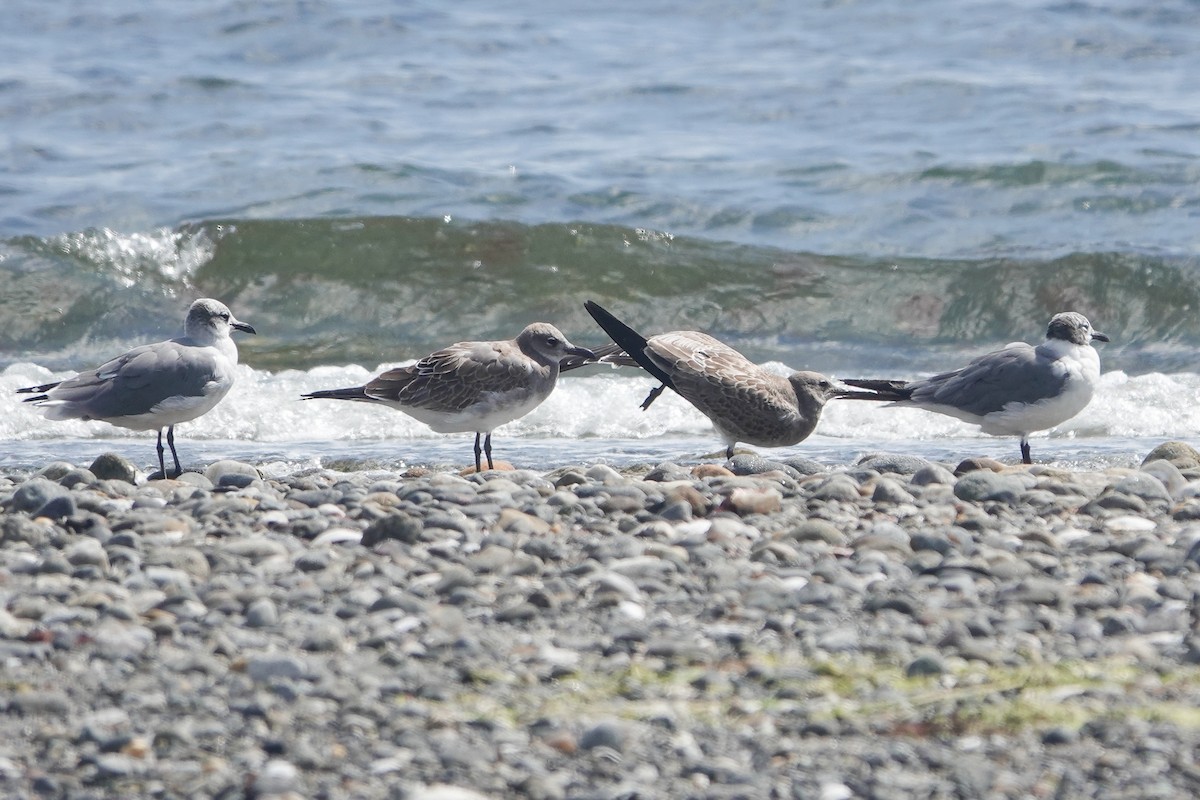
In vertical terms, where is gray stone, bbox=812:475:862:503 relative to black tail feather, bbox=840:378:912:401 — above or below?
above

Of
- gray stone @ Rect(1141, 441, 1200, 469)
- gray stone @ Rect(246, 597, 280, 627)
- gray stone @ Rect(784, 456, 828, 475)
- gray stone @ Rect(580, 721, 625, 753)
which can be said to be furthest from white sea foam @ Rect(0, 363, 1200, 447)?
gray stone @ Rect(580, 721, 625, 753)

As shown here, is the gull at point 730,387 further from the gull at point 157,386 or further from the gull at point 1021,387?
the gull at point 157,386

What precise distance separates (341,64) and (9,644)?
14.8 meters

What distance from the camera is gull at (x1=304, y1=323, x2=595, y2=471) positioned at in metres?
7.45

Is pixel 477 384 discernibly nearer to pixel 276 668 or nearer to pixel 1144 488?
pixel 1144 488

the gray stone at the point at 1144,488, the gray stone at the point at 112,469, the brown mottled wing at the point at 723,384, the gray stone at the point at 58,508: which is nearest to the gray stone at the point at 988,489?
the gray stone at the point at 1144,488

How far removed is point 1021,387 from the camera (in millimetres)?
7309

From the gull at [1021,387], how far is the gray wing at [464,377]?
1.57 metres

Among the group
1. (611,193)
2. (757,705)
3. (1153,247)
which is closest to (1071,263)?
(1153,247)

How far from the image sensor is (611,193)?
45.2ft

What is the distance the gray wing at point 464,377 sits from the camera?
24.4 feet

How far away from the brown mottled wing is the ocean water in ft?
2.64

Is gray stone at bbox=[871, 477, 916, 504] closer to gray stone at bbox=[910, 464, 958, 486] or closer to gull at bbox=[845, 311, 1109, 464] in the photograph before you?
gray stone at bbox=[910, 464, 958, 486]

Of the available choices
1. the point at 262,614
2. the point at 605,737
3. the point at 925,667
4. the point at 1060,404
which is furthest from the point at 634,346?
the point at 605,737
